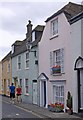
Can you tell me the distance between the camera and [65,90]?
18734 millimetres

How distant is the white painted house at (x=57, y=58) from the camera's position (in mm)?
18562

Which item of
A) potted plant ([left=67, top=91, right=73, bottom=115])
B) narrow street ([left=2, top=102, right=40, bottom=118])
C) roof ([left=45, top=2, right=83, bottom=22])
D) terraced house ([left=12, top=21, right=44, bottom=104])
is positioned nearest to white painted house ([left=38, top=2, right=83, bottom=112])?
roof ([left=45, top=2, right=83, bottom=22])

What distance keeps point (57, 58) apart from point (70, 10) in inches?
137

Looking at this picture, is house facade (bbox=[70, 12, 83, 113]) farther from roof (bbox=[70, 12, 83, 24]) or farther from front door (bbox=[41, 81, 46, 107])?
front door (bbox=[41, 81, 46, 107])

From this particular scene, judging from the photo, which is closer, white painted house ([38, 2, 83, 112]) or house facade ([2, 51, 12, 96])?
white painted house ([38, 2, 83, 112])

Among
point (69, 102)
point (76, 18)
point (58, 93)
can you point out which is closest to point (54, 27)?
point (76, 18)

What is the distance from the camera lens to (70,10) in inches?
797

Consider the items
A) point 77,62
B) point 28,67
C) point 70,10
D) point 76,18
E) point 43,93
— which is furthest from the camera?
point 28,67

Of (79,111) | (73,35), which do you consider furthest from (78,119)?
(73,35)

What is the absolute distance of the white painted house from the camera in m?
18.6

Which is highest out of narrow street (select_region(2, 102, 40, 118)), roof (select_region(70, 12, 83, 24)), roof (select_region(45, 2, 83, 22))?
roof (select_region(45, 2, 83, 22))

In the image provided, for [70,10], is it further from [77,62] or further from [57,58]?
[77,62]

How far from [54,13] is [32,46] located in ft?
18.6

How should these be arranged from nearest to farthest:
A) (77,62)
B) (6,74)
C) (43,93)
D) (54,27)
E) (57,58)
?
1. (77,62)
2. (57,58)
3. (54,27)
4. (43,93)
5. (6,74)
